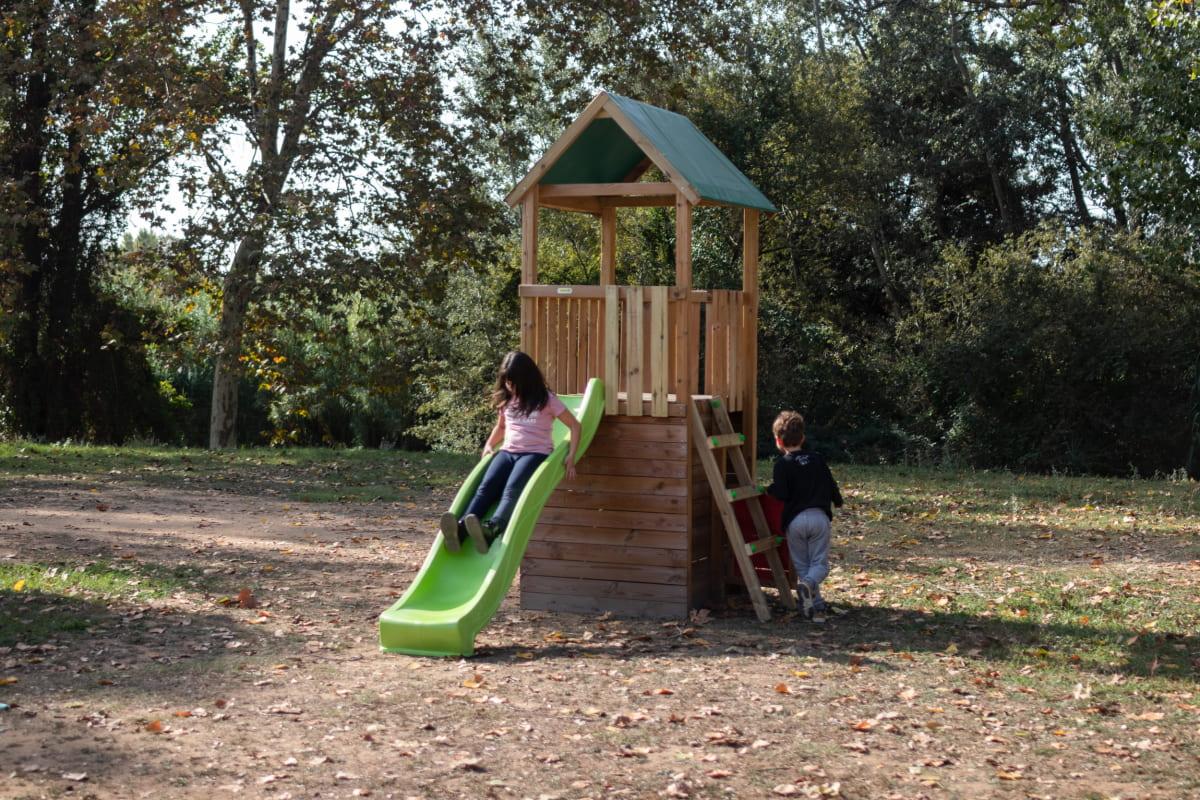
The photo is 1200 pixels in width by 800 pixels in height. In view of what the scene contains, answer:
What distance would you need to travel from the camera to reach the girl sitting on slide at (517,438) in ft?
28.0

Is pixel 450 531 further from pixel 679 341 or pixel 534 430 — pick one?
pixel 679 341

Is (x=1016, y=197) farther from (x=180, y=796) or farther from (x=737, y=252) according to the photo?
(x=180, y=796)

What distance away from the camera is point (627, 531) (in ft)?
30.0

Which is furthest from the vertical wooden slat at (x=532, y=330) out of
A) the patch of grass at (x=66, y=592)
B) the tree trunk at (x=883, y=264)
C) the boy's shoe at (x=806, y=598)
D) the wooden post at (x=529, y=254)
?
the tree trunk at (x=883, y=264)

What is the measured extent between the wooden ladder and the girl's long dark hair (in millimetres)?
1040

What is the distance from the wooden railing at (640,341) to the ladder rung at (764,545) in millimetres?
1098

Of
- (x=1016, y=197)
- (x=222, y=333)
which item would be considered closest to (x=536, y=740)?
(x=222, y=333)

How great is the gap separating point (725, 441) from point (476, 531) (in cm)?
203

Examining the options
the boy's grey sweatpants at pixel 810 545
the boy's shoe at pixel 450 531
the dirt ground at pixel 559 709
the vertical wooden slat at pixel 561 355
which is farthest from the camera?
the vertical wooden slat at pixel 561 355

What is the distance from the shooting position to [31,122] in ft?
78.2

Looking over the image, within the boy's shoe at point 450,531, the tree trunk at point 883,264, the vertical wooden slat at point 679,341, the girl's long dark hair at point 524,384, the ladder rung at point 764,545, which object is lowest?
the ladder rung at point 764,545

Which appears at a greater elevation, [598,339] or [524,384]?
[598,339]

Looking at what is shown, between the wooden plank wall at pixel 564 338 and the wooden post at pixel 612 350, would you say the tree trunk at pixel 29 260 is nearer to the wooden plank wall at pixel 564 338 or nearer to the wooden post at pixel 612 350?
the wooden plank wall at pixel 564 338

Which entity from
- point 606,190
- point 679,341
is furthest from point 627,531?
point 606,190
